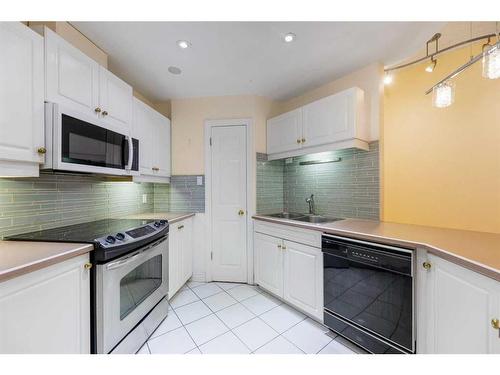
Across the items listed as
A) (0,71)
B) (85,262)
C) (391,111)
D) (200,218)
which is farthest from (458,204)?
(0,71)

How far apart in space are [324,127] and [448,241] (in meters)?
1.37

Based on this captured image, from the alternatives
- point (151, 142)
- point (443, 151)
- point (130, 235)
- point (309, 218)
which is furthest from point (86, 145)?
point (443, 151)

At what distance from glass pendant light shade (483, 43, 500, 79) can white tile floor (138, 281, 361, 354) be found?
6.21 feet

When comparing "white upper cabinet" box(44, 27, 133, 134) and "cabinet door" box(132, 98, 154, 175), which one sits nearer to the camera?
"white upper cabinet" box(44, 27, 133, 134)

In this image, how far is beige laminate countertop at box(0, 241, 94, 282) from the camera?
845 millimetres

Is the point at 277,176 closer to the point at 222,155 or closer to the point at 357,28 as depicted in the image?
the point at 222,155

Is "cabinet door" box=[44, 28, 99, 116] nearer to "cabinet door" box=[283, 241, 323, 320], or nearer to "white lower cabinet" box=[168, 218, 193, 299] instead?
"white lower cabinet" box=[168, 218, 193, 299]

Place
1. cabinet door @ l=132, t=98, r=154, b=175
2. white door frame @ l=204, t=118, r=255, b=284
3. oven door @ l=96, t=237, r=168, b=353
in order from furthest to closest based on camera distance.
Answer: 1. white door frame @ l=204, t=118, r=255, b=284
2. cabinet door @ l=132, t=98, r=154, b=175
3. oven door @ l=96, t=237, r=168, b=353

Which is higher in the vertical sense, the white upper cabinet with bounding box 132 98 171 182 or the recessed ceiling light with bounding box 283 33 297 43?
the recessed ceiling light with bounding box 283 33 297 43

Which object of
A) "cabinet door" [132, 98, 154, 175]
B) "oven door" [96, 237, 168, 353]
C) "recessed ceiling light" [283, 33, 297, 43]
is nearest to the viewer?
"oven door" [96, 237, 168, 353]

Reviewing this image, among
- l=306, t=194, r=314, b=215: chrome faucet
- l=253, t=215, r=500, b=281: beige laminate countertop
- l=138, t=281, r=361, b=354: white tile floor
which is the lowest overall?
l=138, t=281, r=361, b=354: white tile floor

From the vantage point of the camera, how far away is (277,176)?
9.60 ft

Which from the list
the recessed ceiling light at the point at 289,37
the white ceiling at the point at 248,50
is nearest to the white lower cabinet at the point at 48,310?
the white ceiling at the point at 248,50

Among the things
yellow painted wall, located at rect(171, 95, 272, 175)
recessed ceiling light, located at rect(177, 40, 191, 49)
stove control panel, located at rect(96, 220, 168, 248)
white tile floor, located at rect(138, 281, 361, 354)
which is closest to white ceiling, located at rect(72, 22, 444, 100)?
recessed ceiling light, located at rect(177, 40, 191, 49)
